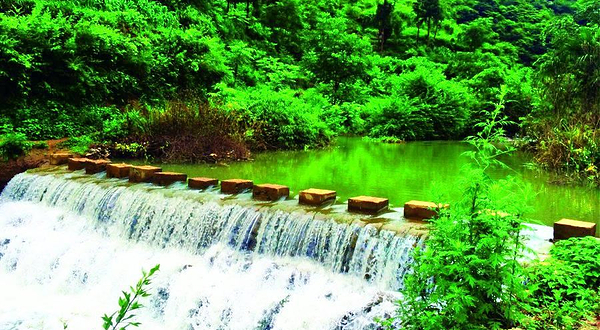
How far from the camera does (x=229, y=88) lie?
14305 mm

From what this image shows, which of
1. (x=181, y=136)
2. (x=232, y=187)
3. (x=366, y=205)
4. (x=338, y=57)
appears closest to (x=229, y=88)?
(x=181, y=136)

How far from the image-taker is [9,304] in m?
5.66

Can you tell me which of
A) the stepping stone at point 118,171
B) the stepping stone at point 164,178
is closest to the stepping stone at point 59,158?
the stepping stone at point 118,171

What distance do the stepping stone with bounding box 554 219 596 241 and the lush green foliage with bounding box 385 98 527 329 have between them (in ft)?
5.09

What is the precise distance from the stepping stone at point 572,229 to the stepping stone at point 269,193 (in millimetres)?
3067

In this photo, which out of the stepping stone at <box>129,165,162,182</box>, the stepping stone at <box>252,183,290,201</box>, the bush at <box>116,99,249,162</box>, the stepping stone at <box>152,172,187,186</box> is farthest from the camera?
the bush at <box>116,99,249,162</box>

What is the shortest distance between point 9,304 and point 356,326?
425 centimetres

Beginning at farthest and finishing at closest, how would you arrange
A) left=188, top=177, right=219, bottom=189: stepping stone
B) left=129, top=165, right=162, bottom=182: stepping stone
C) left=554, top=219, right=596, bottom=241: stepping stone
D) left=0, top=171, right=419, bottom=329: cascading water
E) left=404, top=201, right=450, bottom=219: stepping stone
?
left=129, top=165, right=162, bottom=182: stepping stone
left=188, top=177, right=219, bottom=189: stepping stone
left=404, top=201, right=450, bottom=219: stepping stone
left=0, top=171, right=419, bottom=329: cascading water
left=554, top=219, right=596, bottom=241: stepping stone

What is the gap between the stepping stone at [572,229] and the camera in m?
4.04

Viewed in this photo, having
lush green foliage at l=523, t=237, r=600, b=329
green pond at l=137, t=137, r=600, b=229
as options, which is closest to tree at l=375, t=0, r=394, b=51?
green pond at l=137, t=137, r=600, b=229

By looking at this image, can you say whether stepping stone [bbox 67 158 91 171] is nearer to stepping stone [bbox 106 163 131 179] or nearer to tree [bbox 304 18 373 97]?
stepping stone [bbox 106 163 131 179]

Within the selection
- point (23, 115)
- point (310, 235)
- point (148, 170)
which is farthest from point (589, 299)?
point (23, 115)

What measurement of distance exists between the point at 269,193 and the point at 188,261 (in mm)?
A: 1251

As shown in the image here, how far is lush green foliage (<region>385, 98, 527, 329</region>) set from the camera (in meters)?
2.68
